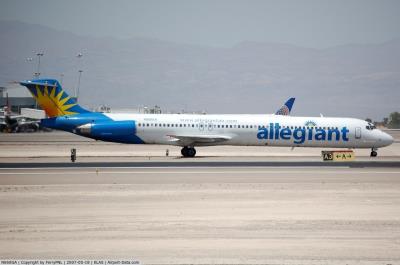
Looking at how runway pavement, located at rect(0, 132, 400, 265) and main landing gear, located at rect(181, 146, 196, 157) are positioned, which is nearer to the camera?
runway pavement, located at rect(0, 132, 400, 265)

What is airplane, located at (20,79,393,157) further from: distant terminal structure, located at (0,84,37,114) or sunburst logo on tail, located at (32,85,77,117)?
distant terminal structure, located at (0,84,37,114)

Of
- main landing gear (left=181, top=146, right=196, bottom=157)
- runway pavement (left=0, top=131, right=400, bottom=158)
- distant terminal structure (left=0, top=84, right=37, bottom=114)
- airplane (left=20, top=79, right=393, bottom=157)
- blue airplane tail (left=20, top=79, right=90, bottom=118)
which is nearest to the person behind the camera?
main landing gear (left=181, top=146, right=196, bottom=157)

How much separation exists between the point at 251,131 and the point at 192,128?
435 cm

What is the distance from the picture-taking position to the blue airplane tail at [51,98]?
1770 inches

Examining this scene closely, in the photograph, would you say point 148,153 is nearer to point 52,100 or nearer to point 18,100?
point 52,100

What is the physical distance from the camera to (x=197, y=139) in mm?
44562

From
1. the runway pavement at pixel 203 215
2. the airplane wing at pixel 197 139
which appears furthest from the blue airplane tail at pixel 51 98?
the runway pavement at pixel 203 215

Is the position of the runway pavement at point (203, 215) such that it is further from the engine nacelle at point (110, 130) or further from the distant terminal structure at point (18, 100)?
the distant terminal structure at point (18, 100)

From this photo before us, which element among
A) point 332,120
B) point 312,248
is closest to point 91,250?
point 312,248

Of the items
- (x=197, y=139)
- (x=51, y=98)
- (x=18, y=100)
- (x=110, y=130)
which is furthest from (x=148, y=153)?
(x=18, y=100)

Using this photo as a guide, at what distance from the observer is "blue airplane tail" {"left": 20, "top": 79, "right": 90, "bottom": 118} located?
44969 millimetres

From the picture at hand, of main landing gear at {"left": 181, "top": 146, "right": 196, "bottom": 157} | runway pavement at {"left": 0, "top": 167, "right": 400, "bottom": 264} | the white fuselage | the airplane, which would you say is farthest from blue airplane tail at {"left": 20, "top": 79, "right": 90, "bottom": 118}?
runway pavement at {"left": 0, "top": 167, "right": 400, "bottom": 264}

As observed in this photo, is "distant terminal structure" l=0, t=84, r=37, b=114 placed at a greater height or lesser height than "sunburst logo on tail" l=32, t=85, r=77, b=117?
greater

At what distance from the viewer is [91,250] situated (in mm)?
15711
